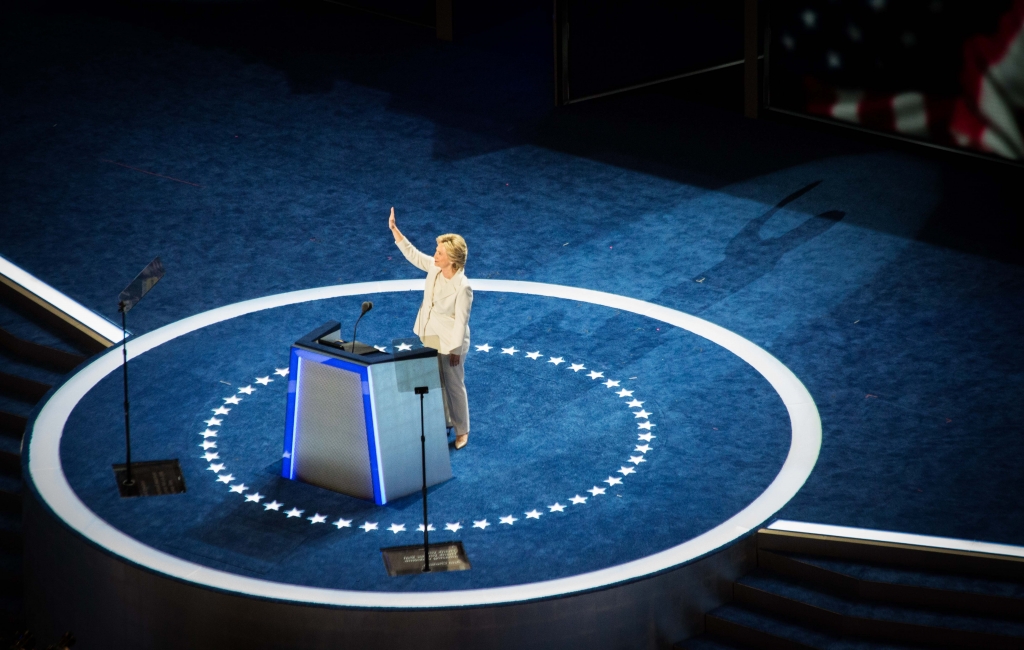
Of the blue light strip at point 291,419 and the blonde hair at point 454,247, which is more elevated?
the blonde hair at point 454,247

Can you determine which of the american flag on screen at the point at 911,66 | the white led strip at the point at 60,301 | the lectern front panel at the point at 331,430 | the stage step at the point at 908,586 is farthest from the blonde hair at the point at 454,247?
the american flag on screen at the point at 911,66

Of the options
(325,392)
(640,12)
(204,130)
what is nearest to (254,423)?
(325,392)

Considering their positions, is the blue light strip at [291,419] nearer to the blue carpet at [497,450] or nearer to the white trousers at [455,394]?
the blue carpet at [497,450]

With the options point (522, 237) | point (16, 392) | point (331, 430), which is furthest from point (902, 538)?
point (16, 392)

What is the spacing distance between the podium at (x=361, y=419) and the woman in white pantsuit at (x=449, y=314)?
1.13 feet

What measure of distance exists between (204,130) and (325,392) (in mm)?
6601

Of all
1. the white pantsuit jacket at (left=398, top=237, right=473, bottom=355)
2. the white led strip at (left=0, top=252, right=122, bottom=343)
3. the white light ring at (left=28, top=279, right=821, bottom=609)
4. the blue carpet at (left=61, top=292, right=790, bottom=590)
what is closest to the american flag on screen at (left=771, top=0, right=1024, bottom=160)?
the white light ring at (left=28, top=279, right=821, bottom=609)

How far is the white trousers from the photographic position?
10.2 m

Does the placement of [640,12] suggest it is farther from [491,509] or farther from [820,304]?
[491,509]

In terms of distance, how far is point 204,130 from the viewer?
15.6 metres

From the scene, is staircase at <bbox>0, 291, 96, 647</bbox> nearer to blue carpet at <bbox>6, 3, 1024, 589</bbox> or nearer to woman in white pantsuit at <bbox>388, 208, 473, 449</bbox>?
blue carpet at <bbox>6, 3, 1024, 589</bbox>

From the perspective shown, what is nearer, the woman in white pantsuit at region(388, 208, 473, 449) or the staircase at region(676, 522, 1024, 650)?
the staircase at region(676, 522, 1024, 650)

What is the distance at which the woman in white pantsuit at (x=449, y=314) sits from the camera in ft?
32.7

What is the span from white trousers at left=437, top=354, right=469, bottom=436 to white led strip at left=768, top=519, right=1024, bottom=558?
2242mm
